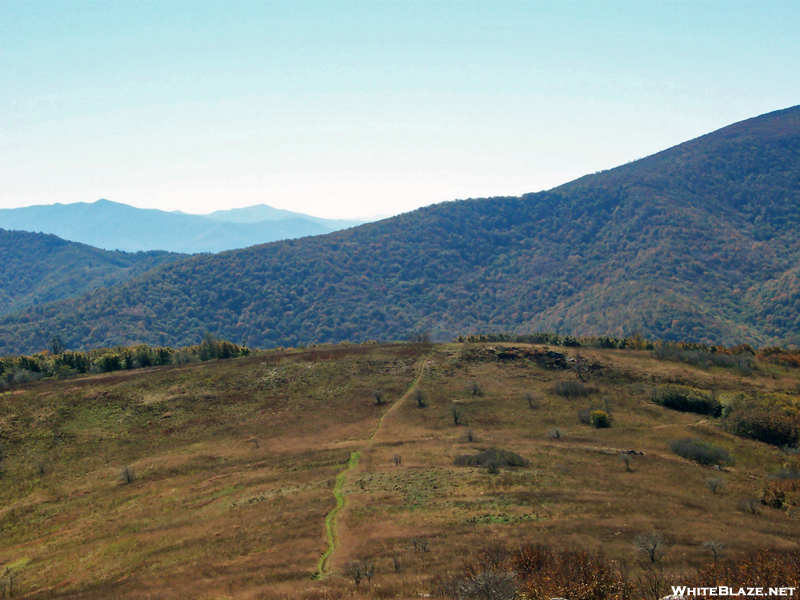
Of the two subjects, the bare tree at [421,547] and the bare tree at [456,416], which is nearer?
the bare tree at [421,547]

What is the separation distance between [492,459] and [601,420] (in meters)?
15.1

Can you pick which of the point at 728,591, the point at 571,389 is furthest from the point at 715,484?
the point at 571,389

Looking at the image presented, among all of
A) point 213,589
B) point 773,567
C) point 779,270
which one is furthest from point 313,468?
point 779,270

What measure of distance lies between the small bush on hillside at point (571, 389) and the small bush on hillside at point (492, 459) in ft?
60.8

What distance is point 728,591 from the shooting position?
13375mm

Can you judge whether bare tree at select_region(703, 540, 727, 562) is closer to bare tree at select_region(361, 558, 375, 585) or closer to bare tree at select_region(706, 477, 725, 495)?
bare tree at select_region(706, 477, 725, 495)

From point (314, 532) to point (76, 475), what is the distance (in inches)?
949

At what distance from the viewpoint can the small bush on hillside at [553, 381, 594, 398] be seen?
1998 inches

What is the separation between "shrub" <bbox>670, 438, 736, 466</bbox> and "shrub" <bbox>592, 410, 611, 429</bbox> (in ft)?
21.6

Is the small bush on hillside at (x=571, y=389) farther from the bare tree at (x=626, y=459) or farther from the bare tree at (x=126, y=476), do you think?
the bare tree at (x=126, y=476)

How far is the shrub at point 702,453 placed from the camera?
3425 centimetres

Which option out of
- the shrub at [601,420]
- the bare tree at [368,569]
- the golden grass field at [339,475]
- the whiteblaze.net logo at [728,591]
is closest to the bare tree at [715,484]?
the golden grass field at [339,475]

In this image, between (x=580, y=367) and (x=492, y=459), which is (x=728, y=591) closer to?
(x=492, y=459)

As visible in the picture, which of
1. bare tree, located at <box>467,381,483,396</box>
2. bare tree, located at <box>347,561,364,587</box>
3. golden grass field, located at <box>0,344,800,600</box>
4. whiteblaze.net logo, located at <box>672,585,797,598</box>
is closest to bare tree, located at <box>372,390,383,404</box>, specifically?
golden grass field, located at <box>0,344,800,600</box>
